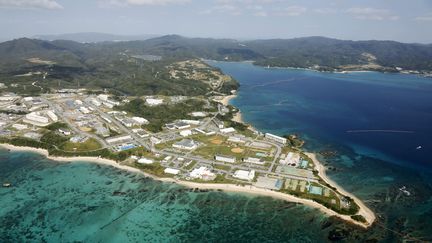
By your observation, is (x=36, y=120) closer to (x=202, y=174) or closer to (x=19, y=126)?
(x=19, y=126)

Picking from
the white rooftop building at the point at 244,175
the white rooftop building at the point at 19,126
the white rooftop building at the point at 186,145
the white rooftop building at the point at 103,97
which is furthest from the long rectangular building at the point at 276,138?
the white rooftop building at the point at 103,97

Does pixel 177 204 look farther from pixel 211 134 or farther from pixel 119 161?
pixel 211 134

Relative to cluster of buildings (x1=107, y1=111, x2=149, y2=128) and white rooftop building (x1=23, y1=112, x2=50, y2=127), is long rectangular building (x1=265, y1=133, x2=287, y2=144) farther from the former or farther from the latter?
white rooftop building (x1=23, y1=112, x2=50, y2=127)

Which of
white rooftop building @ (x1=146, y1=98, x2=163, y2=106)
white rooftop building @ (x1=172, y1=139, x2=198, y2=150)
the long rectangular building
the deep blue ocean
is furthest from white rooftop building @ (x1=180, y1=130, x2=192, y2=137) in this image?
white rooftop building @ (x1=146, y1=98, x2=163, y2=106)

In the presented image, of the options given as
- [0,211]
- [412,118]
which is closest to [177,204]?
[0,211]

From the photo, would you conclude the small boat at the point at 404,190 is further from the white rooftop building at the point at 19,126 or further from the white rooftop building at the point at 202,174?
the white rooftop building at the point at 19,126

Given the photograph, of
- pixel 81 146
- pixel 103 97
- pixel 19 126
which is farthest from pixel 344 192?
pixel 103 97
